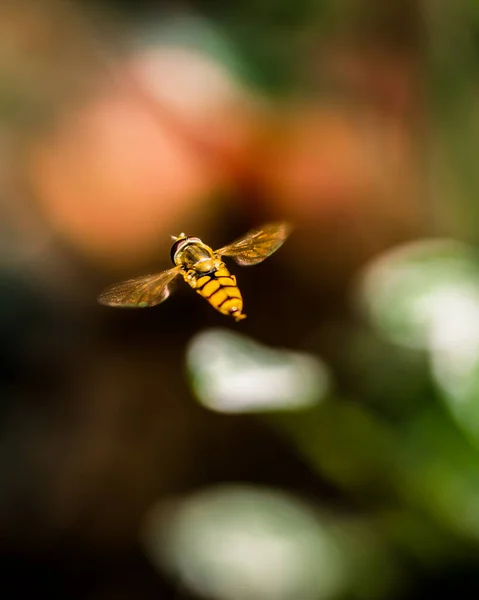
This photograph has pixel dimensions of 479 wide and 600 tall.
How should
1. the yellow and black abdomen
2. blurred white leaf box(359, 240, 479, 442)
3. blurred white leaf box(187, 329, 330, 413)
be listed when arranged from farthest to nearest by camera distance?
1. blurred white leaf box(359, 240, 479, 442)
2. blurred white leaf box(187, 329, 330, 413)
3. the yellow and black abdomen

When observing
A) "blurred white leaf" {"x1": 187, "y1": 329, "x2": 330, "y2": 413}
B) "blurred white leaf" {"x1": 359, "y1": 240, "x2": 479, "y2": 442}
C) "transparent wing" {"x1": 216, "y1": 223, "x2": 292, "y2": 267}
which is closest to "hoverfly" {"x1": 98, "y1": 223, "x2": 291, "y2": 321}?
"transparent wing" {"x1": 216, "y1": 223, "x2": 292, "y2": 267}

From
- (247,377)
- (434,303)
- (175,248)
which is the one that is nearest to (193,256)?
(175,248)

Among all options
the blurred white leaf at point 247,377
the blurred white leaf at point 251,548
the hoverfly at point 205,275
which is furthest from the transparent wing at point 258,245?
the blurred white leaf at point 251,548

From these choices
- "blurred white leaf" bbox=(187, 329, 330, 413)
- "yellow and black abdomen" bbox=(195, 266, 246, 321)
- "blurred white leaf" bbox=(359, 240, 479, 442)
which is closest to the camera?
"yellow and black abdomen" bbox=(195, 266, 246, 321)

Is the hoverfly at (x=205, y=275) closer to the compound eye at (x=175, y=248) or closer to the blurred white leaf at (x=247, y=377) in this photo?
the compound eye at (x=175, y=248)

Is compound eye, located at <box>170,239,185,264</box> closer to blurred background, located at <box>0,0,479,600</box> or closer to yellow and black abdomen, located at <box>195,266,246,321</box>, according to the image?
yellow and black abdomen, located at <box>195,266,246,321</box>

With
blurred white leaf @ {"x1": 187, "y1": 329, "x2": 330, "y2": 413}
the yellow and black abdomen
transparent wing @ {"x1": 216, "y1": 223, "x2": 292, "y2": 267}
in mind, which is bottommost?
blurred white leaf @ {"x1": 187, "y1": 329, "x2": 330, "y2": 413}

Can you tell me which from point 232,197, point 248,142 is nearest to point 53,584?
point 232,197
